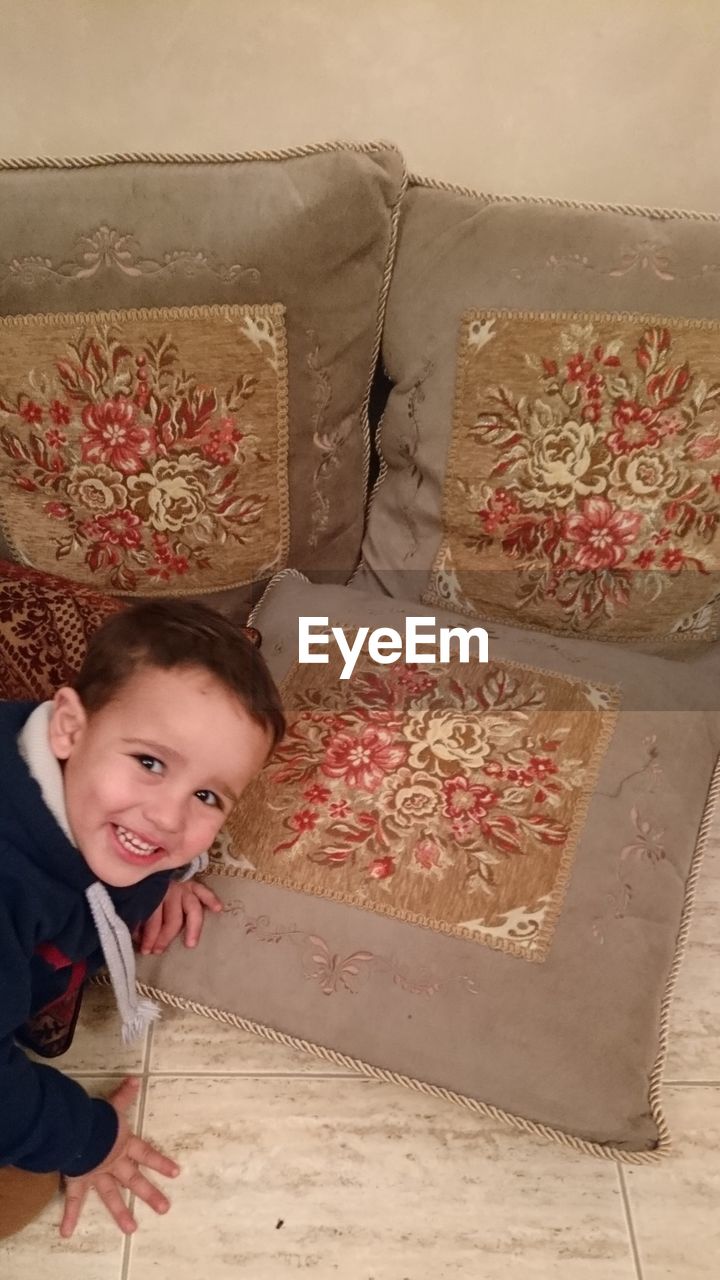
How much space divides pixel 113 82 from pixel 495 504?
615mm

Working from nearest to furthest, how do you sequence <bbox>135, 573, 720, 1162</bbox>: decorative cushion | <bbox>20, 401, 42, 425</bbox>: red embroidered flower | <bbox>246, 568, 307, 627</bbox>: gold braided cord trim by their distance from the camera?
1. <bbox>135, 573, 720, 1162</bbox>: decorative cushion
2. <bbox>20, 401, 42, 425</bbox>: red embroidered flower
3. <bbox>246, 568, 307, 627</bbox>: gold braided cord trim

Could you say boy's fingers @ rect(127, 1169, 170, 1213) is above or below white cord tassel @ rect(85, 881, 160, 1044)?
below

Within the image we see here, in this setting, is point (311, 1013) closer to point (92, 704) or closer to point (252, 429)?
point (92, 704)

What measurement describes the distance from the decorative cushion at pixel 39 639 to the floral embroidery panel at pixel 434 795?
0.75 ft

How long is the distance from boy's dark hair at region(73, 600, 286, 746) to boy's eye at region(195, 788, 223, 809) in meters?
0.08

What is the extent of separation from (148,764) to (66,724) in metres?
0.09

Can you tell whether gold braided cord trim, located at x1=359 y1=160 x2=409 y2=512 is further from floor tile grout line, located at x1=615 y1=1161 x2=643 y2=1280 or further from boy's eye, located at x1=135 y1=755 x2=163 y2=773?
floor tile grout line, located at x1=615 y1=1161 x2=643 y2=1280

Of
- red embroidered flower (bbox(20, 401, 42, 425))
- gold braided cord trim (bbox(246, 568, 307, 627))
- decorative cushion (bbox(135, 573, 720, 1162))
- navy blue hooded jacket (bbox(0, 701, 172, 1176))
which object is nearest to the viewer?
navy blue hooded jacket (bbox(0, 701, 172, 1176))

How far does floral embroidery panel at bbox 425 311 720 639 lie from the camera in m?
0.99

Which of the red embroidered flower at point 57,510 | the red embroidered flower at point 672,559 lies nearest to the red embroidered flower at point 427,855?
the red embroidered flower at point 672,559

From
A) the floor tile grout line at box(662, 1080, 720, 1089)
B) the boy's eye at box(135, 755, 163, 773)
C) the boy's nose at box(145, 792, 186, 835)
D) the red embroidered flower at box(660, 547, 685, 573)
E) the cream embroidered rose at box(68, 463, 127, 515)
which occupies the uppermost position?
the cream embroidered rose at box(68, 463, 127, 515)

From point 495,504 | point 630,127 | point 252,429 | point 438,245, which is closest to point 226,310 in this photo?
point 252,429

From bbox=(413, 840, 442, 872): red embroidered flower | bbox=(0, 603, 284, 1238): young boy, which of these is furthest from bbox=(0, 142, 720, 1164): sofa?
bbox=(0, 603, 284, 1238): young boy

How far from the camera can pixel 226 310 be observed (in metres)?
0.96
